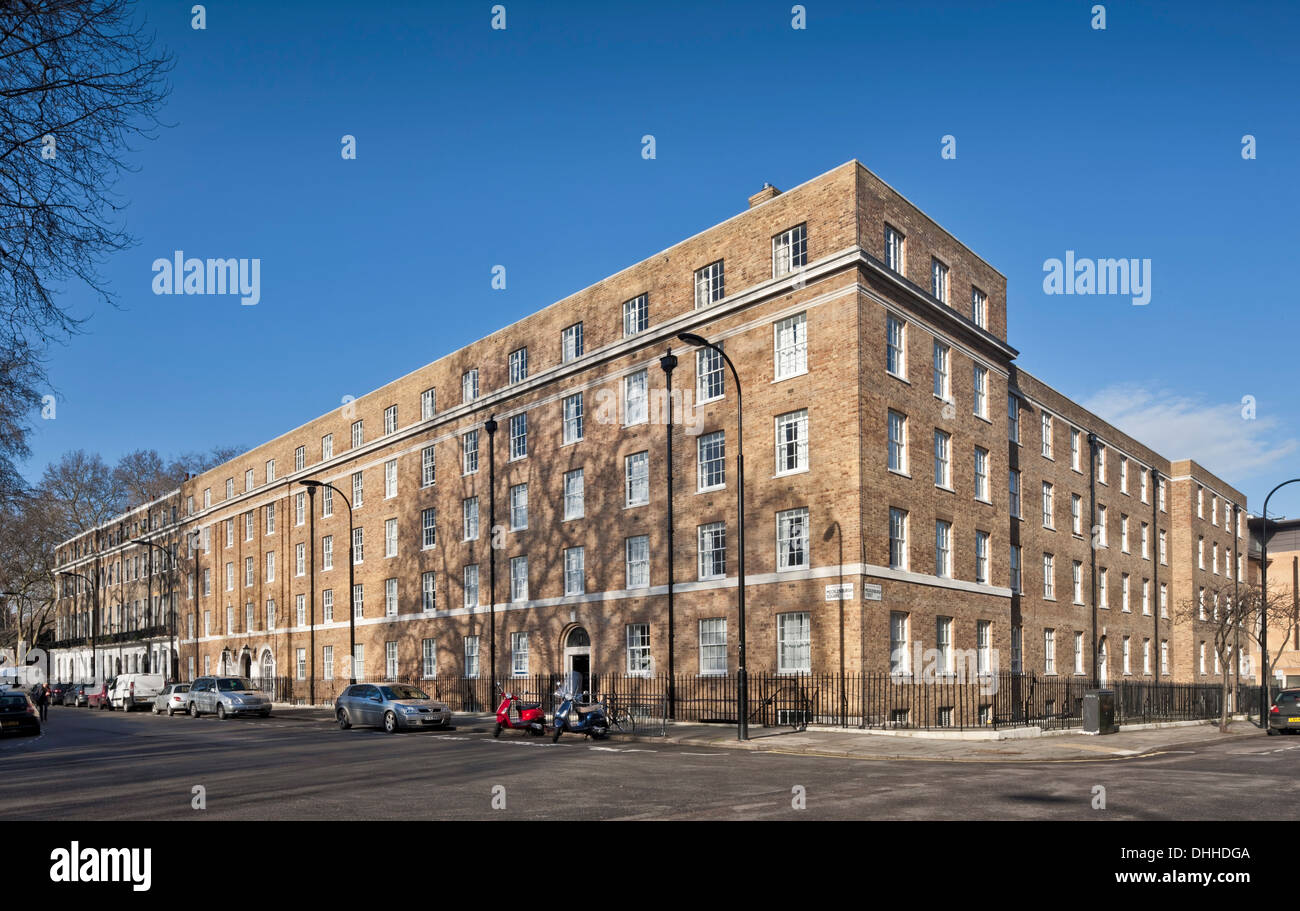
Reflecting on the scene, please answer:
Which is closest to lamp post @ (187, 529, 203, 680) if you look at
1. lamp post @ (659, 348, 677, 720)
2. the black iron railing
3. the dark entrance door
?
the black iron railing

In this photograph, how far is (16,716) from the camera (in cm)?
3278

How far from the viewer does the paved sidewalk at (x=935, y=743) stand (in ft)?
70.2

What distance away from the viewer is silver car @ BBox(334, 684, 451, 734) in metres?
30.8

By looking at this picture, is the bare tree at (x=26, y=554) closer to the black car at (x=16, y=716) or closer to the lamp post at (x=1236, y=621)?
the black car at (x=16, y=716)

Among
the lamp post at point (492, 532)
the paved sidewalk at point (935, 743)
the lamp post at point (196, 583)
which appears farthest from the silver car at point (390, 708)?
the lamp post at point (196, 583)

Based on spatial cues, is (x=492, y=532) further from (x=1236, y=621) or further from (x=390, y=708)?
(x=1236, y=621)

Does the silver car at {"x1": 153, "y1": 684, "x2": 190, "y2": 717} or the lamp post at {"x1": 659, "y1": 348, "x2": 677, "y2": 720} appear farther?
the silver car at {"x1": 153, "y1": 684, "x2": 190, "y2": 717}

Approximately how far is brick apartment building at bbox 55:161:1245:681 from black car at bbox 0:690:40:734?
16776mm

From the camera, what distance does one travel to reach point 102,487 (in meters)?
87.2

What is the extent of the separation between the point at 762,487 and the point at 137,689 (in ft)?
129

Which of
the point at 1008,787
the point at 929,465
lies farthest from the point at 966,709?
the point at 1008,787

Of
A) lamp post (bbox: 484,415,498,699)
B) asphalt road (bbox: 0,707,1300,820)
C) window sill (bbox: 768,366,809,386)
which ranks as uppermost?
window sill (bbox: 768,366,809,386)

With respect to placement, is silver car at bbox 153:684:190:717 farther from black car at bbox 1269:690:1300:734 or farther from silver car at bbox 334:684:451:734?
black car at bbox 1269:690:1300:734

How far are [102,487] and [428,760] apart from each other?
7916cm
